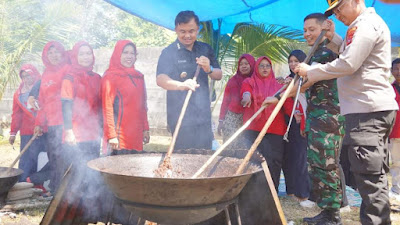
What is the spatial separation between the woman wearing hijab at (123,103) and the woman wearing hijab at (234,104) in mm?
1507

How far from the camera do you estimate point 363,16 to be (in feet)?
8.46

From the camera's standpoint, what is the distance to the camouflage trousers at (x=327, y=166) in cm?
330

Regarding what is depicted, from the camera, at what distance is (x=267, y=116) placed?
464 cm

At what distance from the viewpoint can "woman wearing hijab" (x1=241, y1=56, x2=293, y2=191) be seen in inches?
184

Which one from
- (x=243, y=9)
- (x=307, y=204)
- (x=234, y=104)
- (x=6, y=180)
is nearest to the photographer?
(x=6, y=180)

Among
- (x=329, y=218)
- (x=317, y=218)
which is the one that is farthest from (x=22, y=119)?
(x=329, y=218)

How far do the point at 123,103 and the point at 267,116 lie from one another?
1.87m

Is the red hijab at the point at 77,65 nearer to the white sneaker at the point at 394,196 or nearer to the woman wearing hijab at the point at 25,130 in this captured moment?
the woman wearing hijab at the point at 25,130

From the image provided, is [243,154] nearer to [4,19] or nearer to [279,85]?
[279,85]

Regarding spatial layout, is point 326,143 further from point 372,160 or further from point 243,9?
point 243,9

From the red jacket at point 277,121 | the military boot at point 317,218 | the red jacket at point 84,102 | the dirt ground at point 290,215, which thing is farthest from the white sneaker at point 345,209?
the red jacket at point 84,102

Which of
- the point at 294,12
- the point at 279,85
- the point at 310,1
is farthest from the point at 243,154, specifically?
the point at 294,12

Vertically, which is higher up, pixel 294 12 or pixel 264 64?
pixel 294 12

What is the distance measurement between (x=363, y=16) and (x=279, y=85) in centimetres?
222
